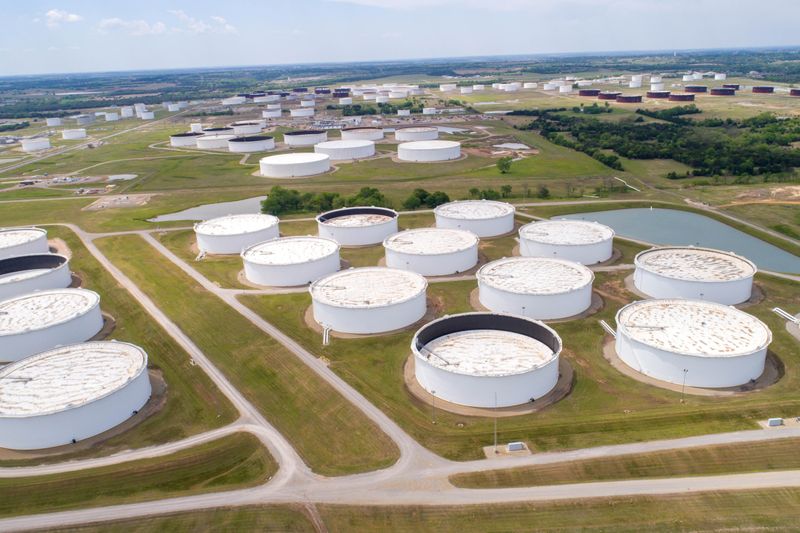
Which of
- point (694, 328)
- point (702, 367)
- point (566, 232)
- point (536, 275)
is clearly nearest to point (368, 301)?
point (536, 275)

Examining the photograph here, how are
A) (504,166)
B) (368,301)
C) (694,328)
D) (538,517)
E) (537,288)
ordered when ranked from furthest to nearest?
(504,166), (537,288), (368,301), (694,328), (538,517)

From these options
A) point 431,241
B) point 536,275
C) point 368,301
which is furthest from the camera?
point 431,241

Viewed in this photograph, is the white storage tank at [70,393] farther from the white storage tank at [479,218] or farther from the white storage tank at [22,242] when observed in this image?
the white storage tank at [479,218]

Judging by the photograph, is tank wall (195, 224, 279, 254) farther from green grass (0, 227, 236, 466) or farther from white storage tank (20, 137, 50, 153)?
white storage tank (20, 137, 50, 153)

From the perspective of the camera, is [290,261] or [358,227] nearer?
[290,261]

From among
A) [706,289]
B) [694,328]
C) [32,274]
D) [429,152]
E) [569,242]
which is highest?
[429,152]

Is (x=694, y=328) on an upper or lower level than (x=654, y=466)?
upper

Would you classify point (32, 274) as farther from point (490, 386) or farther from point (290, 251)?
point (490, 386)
